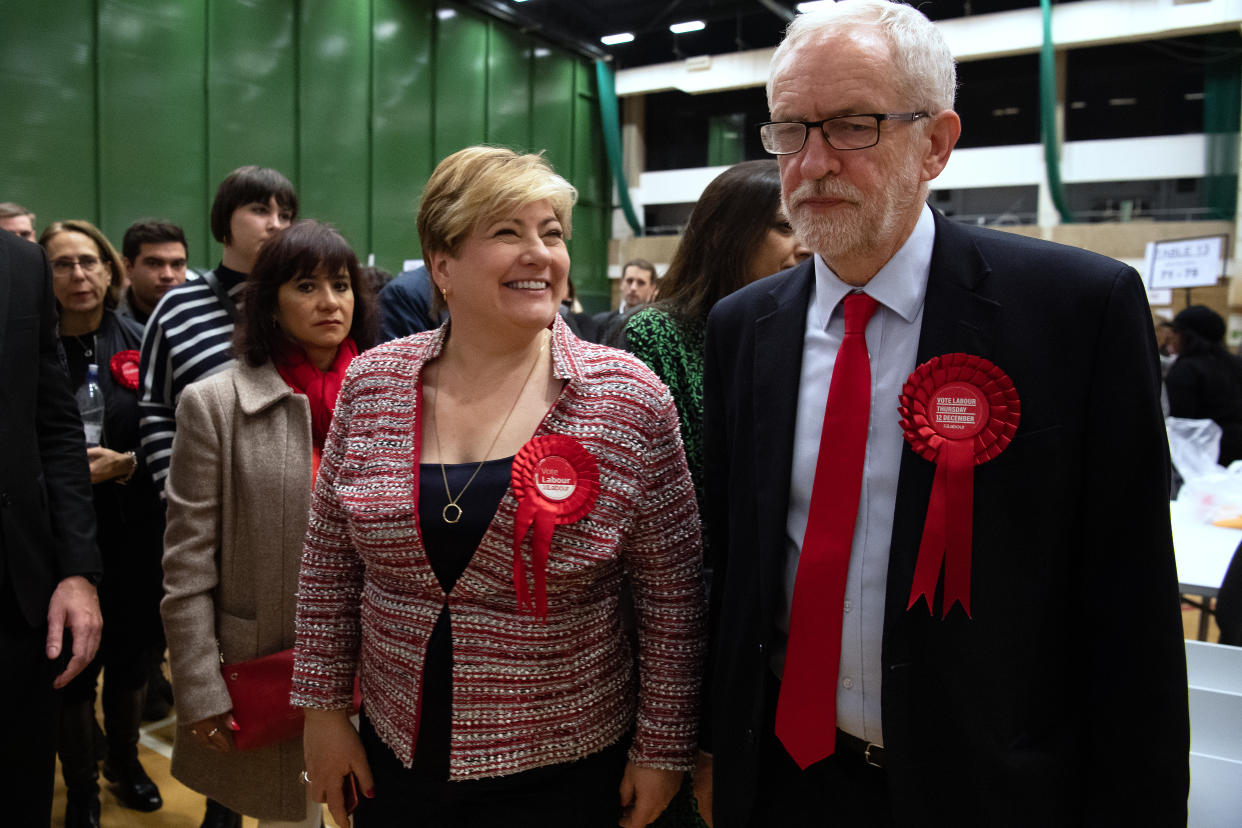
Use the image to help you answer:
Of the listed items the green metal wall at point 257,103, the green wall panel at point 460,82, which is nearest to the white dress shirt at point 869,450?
the green metal wall at point 257,103

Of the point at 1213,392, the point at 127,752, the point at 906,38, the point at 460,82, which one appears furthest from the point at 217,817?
the point at 460,82

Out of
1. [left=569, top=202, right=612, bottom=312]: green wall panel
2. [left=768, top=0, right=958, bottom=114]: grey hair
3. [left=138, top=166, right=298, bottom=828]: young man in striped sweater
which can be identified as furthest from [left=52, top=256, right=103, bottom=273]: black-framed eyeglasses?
[left=569, top=202, right=612, bottom=312]: green wall panel

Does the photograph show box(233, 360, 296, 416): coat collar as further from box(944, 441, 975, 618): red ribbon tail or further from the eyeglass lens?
box(944, 441, 975, 618): red ribbon tail

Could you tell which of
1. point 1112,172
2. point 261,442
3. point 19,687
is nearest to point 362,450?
point 261,442

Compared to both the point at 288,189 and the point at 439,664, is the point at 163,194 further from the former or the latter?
the point at 439,664

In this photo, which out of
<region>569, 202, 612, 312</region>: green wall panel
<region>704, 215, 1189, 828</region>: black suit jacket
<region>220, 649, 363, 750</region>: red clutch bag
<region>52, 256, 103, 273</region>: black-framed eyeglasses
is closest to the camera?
<region>704, 215, 1189, 828</region>: black suit jacket

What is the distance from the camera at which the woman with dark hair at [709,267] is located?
69.9 inches

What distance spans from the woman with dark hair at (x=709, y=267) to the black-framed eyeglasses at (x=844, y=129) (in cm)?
50

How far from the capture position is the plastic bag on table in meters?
3.50

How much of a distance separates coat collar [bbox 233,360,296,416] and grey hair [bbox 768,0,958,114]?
134 cm

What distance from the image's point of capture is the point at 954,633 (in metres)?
1.14

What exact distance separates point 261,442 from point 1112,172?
13.0 m

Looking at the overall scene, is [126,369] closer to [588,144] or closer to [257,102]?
[257,102]

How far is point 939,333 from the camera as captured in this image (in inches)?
47.4
